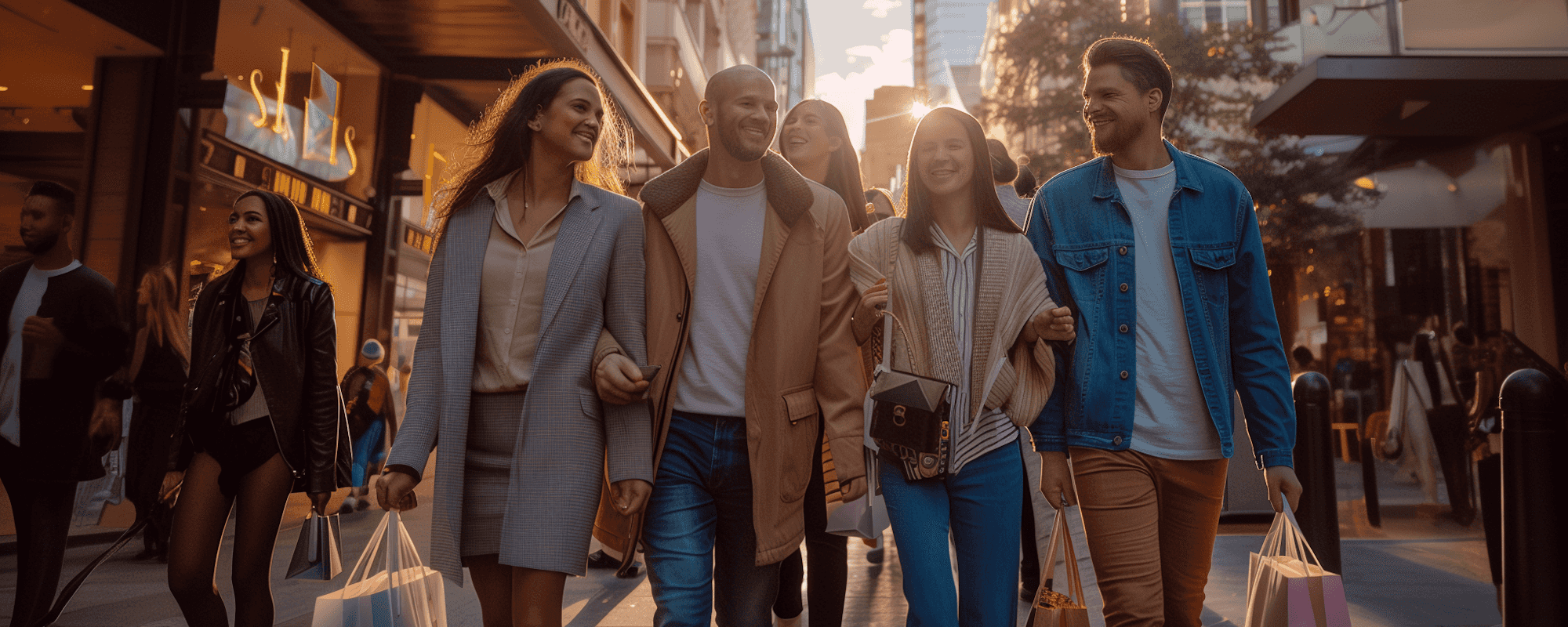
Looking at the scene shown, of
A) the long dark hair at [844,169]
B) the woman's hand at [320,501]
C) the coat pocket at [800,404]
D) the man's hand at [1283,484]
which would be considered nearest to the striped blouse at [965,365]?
the coat pocket at [800,404]

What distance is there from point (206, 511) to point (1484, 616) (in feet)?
19.1

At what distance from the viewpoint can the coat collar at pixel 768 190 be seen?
2932mm

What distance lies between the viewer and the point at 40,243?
16.0 ft

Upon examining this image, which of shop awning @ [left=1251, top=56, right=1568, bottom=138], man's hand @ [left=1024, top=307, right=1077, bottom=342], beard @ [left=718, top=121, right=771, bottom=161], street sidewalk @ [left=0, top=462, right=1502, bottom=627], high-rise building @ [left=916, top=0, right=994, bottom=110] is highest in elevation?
high-rise building @ [left=916, top=0, right=994, bottom=110]

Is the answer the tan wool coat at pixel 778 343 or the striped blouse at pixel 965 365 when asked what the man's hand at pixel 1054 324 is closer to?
the striped blouse at pixel 965 365

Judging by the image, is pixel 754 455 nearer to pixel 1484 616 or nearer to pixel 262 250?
pixel 262 250

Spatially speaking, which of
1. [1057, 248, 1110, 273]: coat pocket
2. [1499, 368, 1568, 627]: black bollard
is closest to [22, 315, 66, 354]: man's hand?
[1057, 248, 1110, 273]: coat pocket

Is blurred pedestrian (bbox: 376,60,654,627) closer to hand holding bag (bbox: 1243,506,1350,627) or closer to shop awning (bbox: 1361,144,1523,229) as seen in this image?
hand holding bag (bbox: 1243,506,1350,627)

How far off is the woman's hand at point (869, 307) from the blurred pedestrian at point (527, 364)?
2.07 ft

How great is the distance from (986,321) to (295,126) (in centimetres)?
866

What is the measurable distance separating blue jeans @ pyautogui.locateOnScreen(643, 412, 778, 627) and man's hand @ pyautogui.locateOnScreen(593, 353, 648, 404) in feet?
0.96

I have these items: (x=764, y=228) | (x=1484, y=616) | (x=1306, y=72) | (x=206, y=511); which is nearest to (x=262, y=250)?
(x=206, y=511)

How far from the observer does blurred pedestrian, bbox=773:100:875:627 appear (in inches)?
130

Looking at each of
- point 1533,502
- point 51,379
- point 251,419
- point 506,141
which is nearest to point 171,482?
point 251,419
